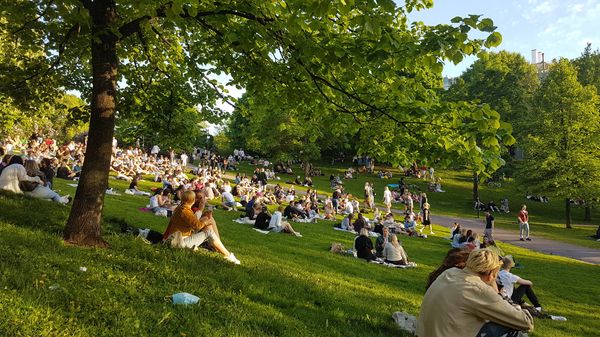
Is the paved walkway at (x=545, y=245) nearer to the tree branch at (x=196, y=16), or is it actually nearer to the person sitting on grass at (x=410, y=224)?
the person sitting on grass at (x=410, y=224)

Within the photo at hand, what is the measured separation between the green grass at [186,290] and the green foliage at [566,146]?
90.5 feet

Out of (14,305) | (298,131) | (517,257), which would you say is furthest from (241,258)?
(298,131)

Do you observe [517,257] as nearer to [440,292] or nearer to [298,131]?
[440,292]

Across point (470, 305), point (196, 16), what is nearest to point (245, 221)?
point (196, 16)

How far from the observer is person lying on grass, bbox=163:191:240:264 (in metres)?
9.64

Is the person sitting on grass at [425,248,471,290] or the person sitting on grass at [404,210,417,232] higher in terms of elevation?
the person sitting on grass at [425,248,471,290]

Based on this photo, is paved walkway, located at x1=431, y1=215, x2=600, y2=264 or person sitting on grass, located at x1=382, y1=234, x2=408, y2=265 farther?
paved walkway, located at x1=431, y1=215, x2=600, y2=264

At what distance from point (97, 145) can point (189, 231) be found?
107 inches

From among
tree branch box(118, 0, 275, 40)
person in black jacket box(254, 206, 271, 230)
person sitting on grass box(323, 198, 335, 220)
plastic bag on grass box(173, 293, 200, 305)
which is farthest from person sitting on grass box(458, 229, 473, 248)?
plastic bag on grass box(173, 293, 200, 305)

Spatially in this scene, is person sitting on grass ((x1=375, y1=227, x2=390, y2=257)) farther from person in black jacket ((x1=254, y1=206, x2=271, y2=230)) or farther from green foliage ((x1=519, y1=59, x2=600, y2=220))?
green foliage ((x1=519, y1=59, x2=600, y2=220))

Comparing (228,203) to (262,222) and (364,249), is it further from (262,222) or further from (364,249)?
(364,249)

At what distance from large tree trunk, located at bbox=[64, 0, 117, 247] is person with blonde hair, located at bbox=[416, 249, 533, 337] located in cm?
650

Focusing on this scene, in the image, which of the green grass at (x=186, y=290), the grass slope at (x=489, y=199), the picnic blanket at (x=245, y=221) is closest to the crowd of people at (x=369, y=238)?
the picnic blanket at (x=245, y=221)

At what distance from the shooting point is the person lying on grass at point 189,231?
31.6 feet
